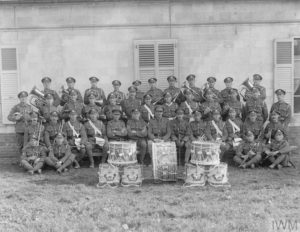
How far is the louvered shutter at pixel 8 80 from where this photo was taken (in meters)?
10.8

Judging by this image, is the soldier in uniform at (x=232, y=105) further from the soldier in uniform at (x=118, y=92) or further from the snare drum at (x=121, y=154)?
the snare drum at (x=121, y=154)

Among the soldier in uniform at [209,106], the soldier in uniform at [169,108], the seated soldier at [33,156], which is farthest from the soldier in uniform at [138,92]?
the seated soldier at [33,156]

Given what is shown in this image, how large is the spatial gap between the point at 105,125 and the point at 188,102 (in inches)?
75.9

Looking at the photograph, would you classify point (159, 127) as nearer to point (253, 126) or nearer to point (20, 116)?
point (253, 126)

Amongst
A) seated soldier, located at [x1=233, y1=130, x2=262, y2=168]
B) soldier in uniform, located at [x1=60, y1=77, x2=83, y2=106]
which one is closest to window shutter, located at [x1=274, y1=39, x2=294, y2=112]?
seated soldier, located at [x1=233, y1=130, x2=262, y2=168]

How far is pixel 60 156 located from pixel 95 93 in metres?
1.79

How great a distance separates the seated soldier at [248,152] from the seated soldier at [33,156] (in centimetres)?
396

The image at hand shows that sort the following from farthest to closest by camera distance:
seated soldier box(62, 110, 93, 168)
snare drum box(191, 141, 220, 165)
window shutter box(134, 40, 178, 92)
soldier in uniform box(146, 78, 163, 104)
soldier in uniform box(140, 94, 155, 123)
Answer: window shutter box(134, 40, 178, 92) < soldier in uniform box(146, 78, 163, 104) < soldier in uniform box(140, 94, 155, 123) < seated soldier box(62, 110, 93, 168) < snare drum box(191, 141, 220, 165)

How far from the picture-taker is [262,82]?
11.2 meters

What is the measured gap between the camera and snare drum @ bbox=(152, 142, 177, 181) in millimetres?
8070

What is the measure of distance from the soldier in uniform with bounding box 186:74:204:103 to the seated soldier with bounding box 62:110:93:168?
2.67 m

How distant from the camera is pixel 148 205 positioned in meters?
6.73

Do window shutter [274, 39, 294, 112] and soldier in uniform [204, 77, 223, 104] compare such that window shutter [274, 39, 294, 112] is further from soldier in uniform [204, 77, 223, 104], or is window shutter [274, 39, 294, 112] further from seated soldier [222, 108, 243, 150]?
seated soldier [222, 108, 243, 150]

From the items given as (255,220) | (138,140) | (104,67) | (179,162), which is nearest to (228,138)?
(179,162)
